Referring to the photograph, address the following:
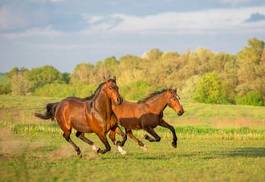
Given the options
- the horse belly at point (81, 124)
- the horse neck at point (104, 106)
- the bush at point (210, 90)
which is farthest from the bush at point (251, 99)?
the horse neck at point (104, 106)

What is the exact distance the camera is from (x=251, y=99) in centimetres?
7006

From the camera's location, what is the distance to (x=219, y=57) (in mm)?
86062

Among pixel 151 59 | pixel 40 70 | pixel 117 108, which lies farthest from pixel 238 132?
pixel 40 70

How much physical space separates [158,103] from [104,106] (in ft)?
9.12

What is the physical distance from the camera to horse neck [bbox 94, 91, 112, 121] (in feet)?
52.7

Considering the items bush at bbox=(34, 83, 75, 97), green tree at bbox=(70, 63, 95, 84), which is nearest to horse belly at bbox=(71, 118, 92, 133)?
bush at bbox=(34, 83, 75, 97)

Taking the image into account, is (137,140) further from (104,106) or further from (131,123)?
(104,106)

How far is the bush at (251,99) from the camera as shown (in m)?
69.5

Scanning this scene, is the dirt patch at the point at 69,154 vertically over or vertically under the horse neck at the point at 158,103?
under

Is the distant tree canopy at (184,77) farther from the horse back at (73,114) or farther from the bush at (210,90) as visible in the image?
the horse back at (73,114)

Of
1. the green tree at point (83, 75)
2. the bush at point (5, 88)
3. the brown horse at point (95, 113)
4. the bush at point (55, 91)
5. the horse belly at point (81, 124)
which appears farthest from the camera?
the green tree at point (83, 75)

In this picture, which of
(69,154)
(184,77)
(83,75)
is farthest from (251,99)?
(69,154)

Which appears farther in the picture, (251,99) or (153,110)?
(251,99)

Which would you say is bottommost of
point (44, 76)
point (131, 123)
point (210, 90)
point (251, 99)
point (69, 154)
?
point (69, 154)
